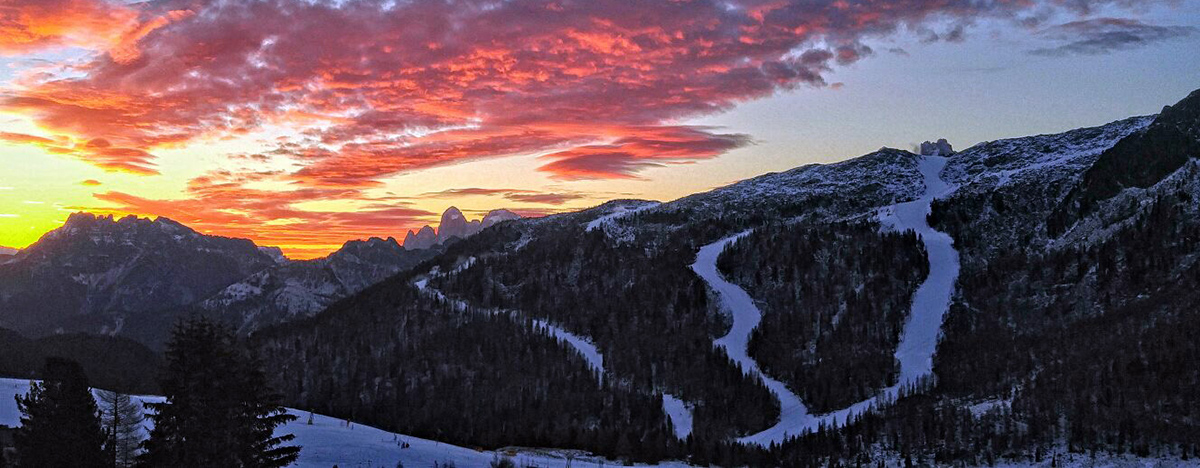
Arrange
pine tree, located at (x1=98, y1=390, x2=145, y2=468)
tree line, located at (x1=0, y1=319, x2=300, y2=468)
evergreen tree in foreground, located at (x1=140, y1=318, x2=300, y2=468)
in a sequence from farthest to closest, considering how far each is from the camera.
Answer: pine tree, located at (x1=98, y1=390, x2=145, y2=468)
tree line, located at (x1=0, y1=319, x2=300, y2=468)
evergreen tree in foreground, located at (x1=140, y1=318, x2=300, y2=468)

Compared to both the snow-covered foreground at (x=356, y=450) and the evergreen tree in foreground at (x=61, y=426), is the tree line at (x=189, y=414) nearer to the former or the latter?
the evergreen tree in foreground at (x=61, y=426)

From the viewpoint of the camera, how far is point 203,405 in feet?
190

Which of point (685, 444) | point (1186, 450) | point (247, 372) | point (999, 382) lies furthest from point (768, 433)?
point (247, 372)

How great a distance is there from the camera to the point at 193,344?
2299 inches

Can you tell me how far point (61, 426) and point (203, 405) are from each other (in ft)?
45.5

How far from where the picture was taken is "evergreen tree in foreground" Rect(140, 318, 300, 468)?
2272 inches

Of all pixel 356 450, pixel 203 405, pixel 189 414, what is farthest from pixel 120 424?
pixel 356 450

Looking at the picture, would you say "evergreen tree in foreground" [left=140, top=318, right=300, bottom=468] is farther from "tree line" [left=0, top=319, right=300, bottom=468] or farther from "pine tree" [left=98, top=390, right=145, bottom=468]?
"pine tree" [left=98, top=390, right=145, bottom=468]

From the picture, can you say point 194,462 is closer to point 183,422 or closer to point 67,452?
point 183,422

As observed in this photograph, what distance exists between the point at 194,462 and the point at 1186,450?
113 metres

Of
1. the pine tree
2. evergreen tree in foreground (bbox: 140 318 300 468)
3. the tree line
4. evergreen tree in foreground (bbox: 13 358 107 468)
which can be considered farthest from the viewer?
→ the pine tree

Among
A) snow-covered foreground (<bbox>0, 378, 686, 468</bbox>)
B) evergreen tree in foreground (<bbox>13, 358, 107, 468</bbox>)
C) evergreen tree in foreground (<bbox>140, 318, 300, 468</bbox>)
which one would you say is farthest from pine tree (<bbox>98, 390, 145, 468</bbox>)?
snow-covered foreground (<bbox>0, 378, 686, 468</bbox>)

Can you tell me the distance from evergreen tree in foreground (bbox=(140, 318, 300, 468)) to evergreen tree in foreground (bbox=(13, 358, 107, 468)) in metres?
8.54

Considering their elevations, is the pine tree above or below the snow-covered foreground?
above
